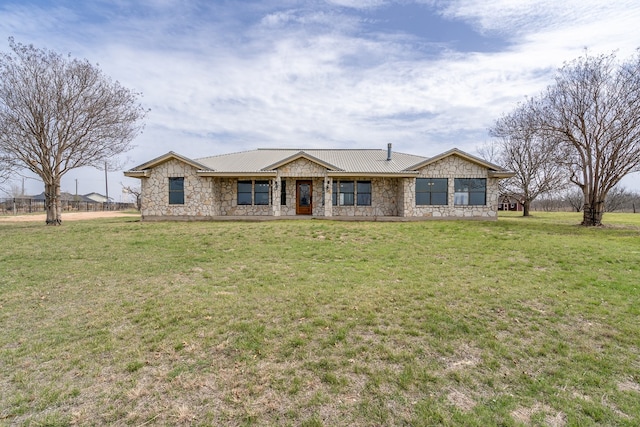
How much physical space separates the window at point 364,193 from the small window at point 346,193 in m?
0.49

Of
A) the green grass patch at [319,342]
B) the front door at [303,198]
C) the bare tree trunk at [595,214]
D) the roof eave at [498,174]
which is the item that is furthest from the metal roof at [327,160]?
the green grass patch at [319,342]

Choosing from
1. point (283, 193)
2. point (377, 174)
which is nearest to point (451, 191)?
point (377, 174)

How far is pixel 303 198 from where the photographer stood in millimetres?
19781

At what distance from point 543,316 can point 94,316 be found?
690 cm

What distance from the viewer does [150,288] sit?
6.19 meters

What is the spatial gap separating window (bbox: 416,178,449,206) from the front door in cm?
646

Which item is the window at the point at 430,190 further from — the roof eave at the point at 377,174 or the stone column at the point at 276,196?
the stone column at the point at 276,196

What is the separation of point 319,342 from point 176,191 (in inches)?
673

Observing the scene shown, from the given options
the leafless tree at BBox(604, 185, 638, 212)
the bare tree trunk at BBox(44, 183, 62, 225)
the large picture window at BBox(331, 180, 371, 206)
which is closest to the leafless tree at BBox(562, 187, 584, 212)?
the leafless tree at BBox(604, 185, 638, 212)

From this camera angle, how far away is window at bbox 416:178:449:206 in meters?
18.6

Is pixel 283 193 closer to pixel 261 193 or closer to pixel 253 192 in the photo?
pixel 261 193

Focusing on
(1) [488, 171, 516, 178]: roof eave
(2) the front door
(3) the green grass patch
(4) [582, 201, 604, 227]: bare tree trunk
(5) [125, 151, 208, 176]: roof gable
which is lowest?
(3) the green grass patch

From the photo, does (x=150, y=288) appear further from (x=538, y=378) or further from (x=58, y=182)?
(x=58, y=182)

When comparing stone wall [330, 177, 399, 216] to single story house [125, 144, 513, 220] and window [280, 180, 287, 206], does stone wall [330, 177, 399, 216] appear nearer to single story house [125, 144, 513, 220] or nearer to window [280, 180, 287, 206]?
single story house [125, 144, 513, 220]
